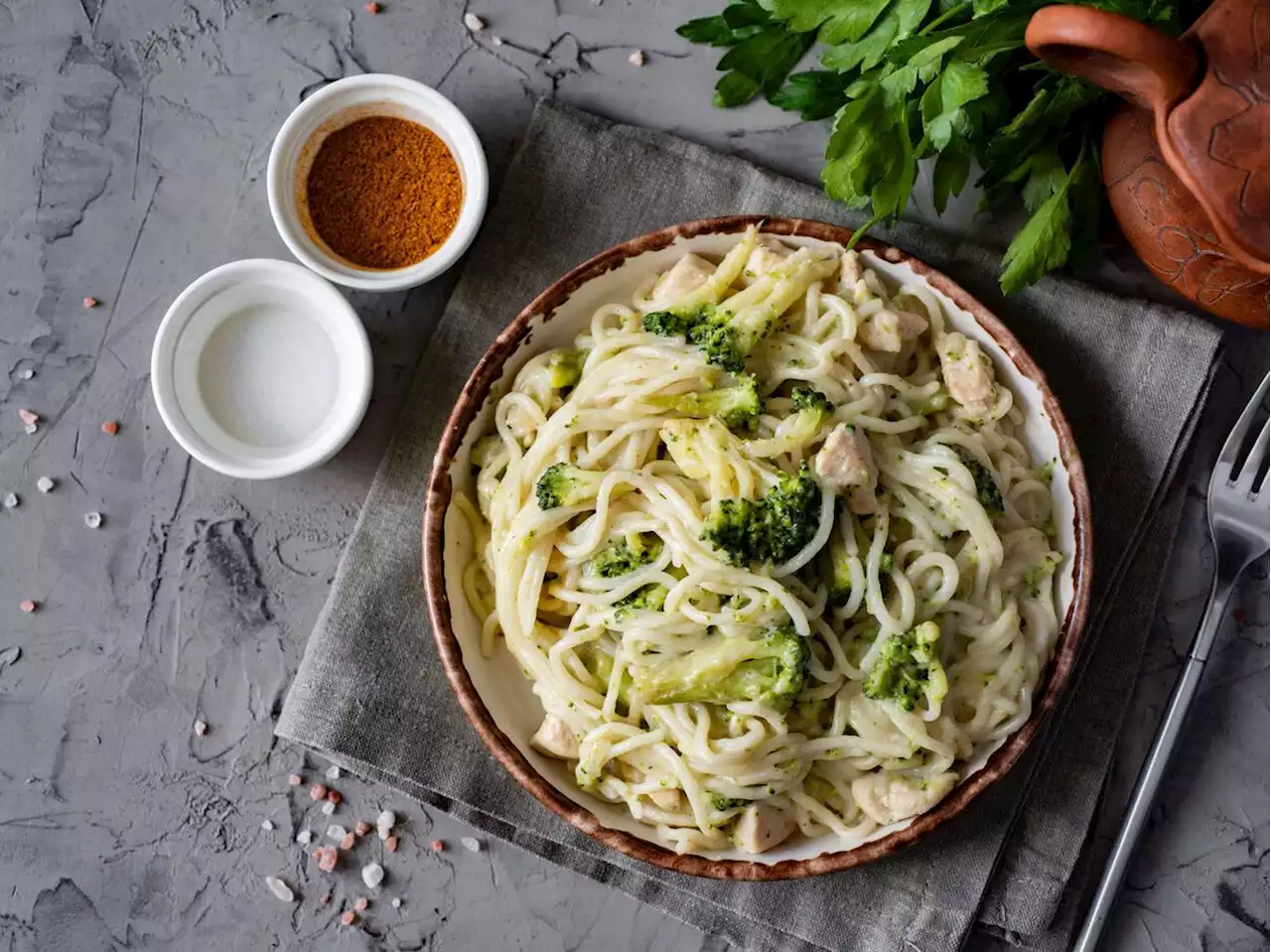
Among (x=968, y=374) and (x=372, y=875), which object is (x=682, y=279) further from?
(x=372, y=875)

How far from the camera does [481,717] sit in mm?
3338

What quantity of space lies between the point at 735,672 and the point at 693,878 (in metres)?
0.94

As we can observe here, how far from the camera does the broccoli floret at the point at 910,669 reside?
3.08m

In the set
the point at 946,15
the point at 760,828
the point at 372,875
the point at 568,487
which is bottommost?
the point at 372,875

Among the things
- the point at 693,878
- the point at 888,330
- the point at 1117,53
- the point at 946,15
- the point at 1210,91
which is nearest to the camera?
the point at 1117,53

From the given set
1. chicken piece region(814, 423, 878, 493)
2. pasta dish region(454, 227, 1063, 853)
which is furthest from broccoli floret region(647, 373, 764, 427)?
chicken piece region(814, 423, 878, 493)

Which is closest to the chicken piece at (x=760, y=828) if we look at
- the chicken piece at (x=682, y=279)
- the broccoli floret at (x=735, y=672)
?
the broccoli floret at (x=735, y=672)

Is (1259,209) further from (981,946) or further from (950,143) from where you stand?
(981,946)

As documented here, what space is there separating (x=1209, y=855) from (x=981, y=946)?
2.63 feet

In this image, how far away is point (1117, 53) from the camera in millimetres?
2324

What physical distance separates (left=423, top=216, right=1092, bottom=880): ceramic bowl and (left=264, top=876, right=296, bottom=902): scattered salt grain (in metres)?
1.11

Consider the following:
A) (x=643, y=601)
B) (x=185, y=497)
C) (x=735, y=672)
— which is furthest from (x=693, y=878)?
(x=185, y=497)

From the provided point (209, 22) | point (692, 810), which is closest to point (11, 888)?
point (692, 810)

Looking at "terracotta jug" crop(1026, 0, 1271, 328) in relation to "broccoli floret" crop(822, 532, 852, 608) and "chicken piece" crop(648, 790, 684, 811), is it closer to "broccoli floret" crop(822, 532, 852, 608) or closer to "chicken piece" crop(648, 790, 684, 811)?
"broccoli floret" crop(822, 532, 852, 608)
